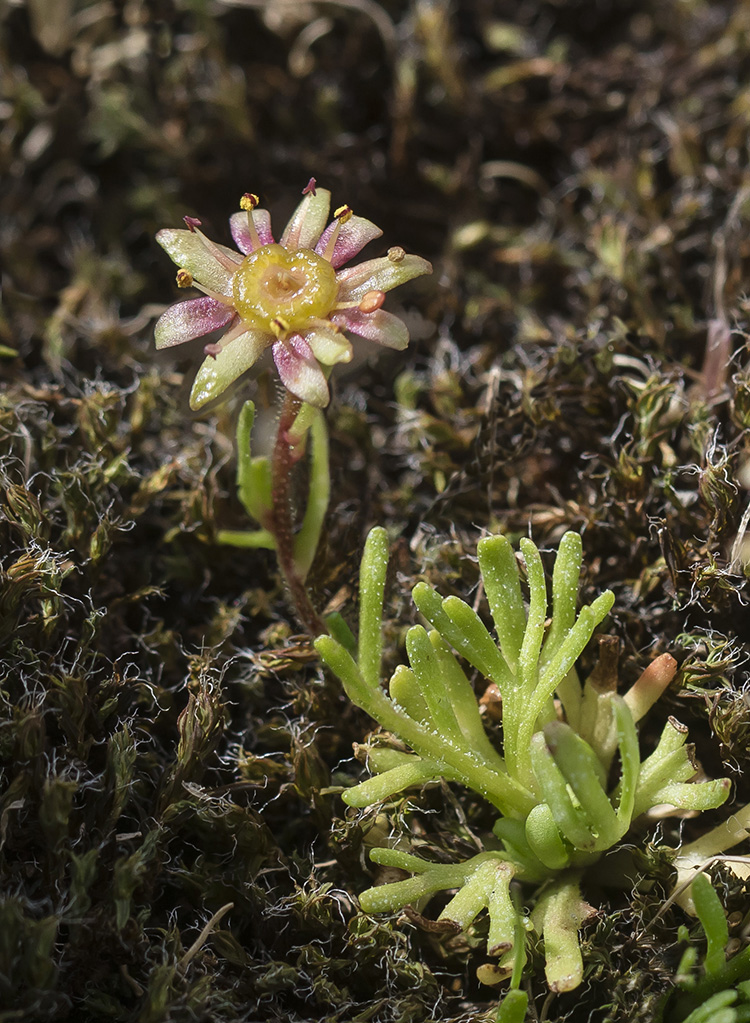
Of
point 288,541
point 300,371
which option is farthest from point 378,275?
point 288,541

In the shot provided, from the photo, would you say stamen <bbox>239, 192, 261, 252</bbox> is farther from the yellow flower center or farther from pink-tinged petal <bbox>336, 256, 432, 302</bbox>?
pink-tinged petal <bbox>336, 256, 432, 302</bbox>

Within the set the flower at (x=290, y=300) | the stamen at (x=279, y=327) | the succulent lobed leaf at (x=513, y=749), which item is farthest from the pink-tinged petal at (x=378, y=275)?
the succulent lobed leaf at (x=513, y=749)

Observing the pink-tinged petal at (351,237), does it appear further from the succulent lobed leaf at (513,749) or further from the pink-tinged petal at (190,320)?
the succulent lobed leaf at (513,749)

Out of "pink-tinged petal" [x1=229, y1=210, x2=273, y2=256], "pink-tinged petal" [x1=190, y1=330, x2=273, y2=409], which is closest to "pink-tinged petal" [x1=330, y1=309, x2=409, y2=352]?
"pink-tinged petal" [x1=190, y1=330, x2=273, y2=409]

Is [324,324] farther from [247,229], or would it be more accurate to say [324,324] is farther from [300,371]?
[247,229]

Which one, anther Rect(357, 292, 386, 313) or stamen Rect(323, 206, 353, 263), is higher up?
stamen Rect(323, 206, 353, 263)

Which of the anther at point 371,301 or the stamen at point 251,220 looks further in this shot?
the stamen at point 251,220

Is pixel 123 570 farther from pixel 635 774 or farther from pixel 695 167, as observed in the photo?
pixel 695 167
